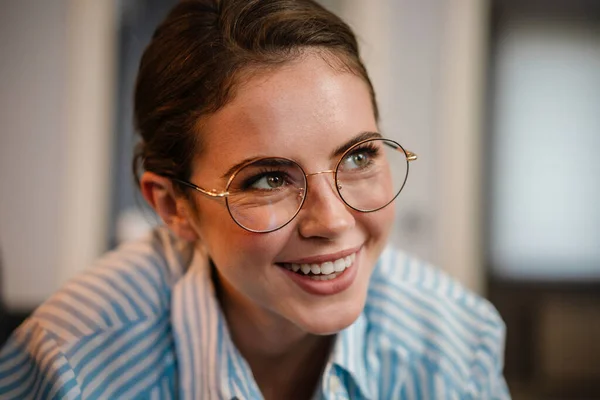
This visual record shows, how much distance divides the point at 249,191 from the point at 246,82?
0.17 m

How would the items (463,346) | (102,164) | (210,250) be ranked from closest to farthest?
(210,250) → (463,346) → (102,164)

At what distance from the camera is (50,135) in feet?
9.68

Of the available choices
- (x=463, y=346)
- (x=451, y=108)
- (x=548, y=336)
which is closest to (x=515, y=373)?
(x=548, y=336)

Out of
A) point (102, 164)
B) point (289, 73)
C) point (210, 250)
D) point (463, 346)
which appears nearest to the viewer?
point (289, 73)

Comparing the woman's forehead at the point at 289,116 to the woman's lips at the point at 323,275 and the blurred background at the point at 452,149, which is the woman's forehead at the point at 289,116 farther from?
the blurred background at the point at 452,149

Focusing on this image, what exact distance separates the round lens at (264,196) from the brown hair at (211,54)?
11 cm

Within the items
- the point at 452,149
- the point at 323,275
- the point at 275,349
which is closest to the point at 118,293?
the point at 275,349

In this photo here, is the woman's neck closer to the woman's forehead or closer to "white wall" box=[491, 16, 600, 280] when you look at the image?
the woman's forehead

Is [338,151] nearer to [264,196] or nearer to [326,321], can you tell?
[264,196]

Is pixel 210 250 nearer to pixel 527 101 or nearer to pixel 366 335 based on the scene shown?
pixel 366 335

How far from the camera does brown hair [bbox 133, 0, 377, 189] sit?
957 mm

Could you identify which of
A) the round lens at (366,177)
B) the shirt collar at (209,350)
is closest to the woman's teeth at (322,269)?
the round lens at (366,177)

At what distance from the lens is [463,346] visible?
1240mm

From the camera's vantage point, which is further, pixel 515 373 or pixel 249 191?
pixel 515 373
